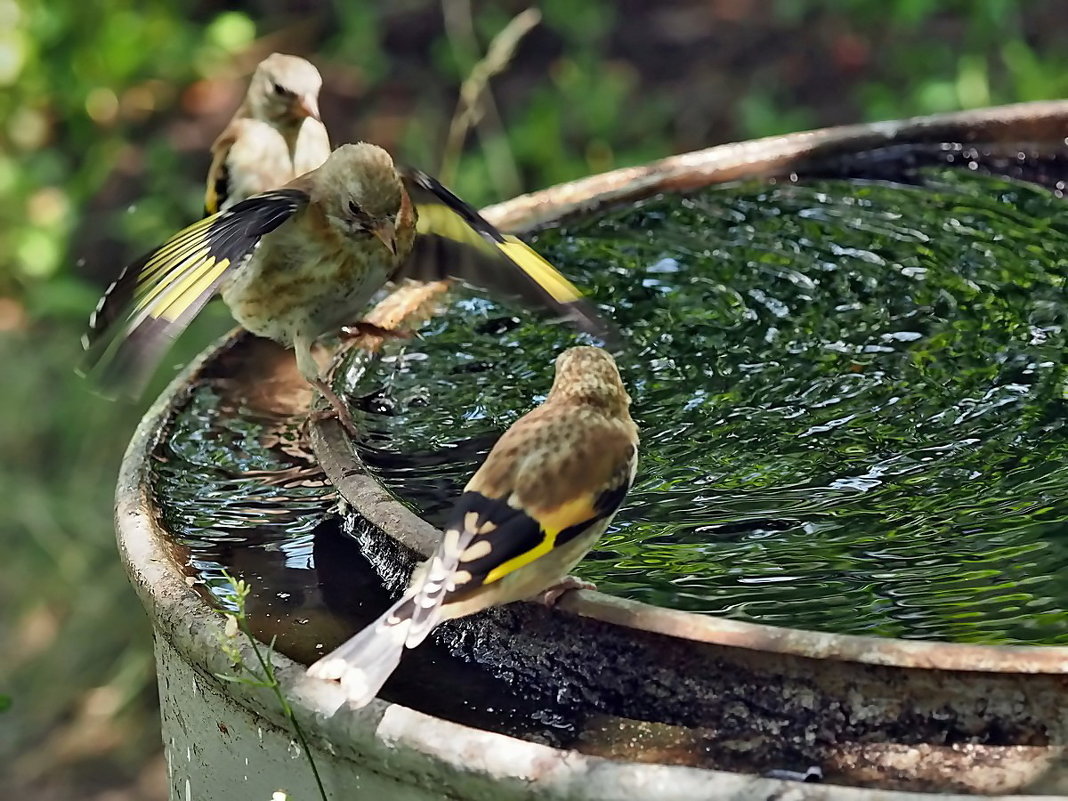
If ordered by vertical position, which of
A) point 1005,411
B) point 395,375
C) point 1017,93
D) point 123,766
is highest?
point 395,375

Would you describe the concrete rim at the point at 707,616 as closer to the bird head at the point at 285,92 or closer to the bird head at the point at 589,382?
the bird head at the point at 589,382

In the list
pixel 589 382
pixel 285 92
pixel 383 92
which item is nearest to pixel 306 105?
pixel 285 92

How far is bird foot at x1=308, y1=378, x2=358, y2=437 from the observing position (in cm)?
267

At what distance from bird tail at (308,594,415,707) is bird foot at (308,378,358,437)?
2.51 ft

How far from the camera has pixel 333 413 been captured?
8.87ft

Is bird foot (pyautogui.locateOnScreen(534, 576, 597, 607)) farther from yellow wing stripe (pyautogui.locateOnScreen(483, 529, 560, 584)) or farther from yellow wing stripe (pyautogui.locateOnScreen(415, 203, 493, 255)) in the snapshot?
yellow wing stripe (pyautogui.locateOnScreen(415, 203, 493, 255))

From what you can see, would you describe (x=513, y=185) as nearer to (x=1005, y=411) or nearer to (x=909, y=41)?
(x=909, y=41)

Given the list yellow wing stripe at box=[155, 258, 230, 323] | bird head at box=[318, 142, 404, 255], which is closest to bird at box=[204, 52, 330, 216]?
bird head at box=[318, 142, 404, 255]

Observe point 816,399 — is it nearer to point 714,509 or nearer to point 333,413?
point 714,509

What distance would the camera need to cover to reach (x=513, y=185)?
6508 mm

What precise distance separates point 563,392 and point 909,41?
5284 mm

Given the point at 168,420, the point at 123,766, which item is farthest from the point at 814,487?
the point at 123,766

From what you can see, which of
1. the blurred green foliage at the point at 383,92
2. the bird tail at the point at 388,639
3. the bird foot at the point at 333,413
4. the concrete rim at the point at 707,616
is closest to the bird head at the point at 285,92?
the concrete rim at the point at 707,616

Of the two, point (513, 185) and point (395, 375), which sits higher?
point (395, 375)
